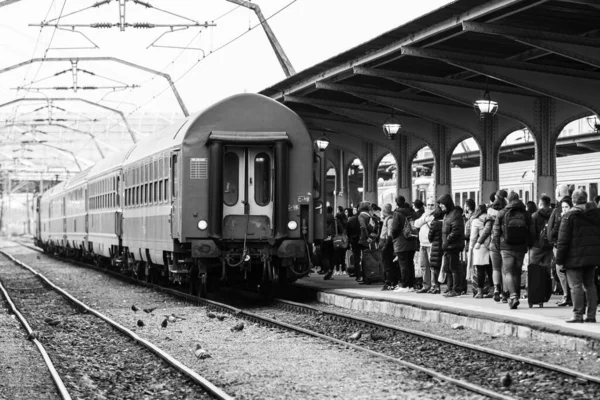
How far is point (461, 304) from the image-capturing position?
1466 cm

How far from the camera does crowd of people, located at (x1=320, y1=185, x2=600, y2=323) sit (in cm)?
1191

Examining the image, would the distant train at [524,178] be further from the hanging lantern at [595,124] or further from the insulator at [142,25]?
the insulator at [142,25]

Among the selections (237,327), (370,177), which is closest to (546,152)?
(237,327)

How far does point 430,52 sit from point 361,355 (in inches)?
292

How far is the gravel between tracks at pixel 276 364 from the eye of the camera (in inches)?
332

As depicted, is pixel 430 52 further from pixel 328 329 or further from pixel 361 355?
pixel 361 355

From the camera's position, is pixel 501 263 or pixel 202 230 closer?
pixel 501 263

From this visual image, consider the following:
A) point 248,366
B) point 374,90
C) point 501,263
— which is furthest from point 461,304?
point 374,90

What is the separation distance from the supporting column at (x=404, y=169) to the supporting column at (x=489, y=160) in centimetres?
449

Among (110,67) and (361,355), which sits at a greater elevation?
(110,67)

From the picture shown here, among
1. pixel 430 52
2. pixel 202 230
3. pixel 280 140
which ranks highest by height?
pixel 430 52

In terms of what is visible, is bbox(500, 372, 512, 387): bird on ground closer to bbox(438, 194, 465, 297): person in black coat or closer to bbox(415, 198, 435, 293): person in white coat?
bbox(438, 194, 465, 297): person in black coat

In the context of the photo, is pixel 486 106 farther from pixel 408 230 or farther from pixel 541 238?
pixel 541 238

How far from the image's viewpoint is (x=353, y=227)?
67.5 ft
